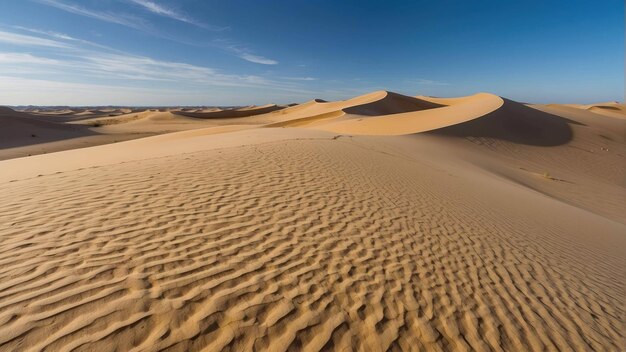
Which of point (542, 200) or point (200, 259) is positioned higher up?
point (200, 259)

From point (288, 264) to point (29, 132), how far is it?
3373cm

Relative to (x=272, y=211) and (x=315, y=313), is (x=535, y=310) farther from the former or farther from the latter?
(x=272, y=211)

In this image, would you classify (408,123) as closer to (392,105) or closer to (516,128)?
(516,128)

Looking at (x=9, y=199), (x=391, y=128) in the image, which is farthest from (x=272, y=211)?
(x=391, y=128)

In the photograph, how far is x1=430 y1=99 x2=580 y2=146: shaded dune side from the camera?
58.7 ft

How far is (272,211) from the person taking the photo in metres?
4.64

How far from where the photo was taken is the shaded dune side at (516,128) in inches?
704

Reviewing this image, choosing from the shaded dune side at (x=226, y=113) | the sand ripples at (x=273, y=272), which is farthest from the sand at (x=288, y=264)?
the shaded dune side at (x=226, y=113)

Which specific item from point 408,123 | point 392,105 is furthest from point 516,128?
point 392,105

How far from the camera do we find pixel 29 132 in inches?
1045

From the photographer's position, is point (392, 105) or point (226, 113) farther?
point (226, 113)

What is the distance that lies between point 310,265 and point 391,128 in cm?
1848

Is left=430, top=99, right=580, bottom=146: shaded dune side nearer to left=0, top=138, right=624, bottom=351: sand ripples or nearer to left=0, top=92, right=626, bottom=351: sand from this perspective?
left=0, top=92, right=626, bottom=351: sand

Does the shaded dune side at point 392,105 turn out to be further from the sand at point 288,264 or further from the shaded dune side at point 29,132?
the sand at point 288,264
